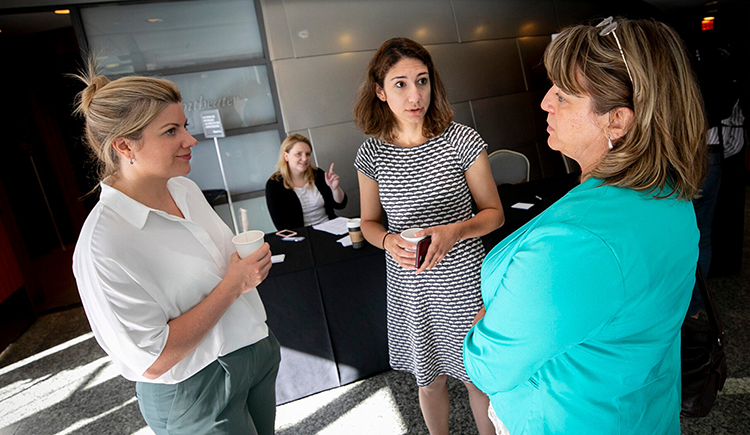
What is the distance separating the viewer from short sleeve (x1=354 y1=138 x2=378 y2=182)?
1.60 metres

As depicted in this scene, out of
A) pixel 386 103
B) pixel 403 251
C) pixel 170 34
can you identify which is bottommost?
pixel 403 251

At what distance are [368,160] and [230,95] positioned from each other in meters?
3.20

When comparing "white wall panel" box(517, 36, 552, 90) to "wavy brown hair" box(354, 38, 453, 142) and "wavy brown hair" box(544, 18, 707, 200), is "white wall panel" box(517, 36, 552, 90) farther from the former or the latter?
"wavy brown hair" box(544, 18, 707, 200)

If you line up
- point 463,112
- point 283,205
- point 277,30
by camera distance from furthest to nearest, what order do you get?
point 463,112 < point 277,30 < point 283,205

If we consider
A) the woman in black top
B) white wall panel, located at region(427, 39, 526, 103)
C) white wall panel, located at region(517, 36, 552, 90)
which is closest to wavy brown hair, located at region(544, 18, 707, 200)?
the woman in black top

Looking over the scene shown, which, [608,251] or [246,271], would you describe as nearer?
[608,251]

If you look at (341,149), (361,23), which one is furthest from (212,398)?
(361,23)

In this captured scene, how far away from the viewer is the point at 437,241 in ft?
4.31

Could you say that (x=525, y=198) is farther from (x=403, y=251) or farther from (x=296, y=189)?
(x=403, y=251)

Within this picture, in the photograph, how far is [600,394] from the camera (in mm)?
785

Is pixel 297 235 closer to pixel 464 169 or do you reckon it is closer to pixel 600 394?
pixel 464 169

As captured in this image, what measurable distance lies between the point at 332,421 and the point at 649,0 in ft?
20.2

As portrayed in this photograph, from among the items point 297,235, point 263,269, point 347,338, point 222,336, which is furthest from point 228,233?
point 297,235

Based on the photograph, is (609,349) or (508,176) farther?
(508,176)
